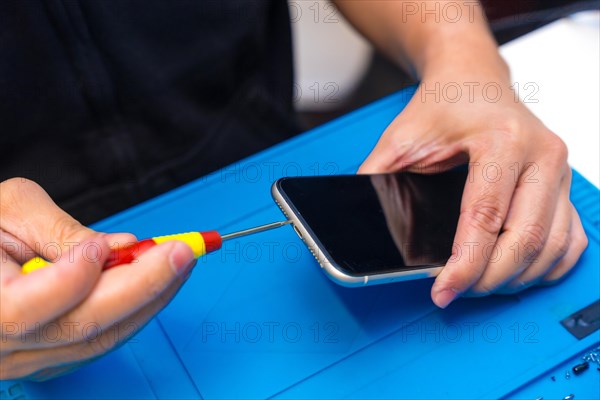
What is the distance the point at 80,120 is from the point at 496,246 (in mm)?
522

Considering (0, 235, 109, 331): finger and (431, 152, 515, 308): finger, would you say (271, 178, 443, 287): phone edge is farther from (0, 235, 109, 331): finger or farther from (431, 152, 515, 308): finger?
(0, 235, 109, 331): finger

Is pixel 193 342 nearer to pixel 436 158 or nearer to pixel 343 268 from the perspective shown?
pixel 343 268

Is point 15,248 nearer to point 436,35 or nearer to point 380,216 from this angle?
point 380,216

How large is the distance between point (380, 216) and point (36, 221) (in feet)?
1.04

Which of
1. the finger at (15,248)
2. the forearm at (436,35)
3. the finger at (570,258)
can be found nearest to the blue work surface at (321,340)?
the finger at (570,258)

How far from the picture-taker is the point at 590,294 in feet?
1.97

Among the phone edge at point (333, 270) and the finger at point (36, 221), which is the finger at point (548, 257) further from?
the finger at point (36, 221)

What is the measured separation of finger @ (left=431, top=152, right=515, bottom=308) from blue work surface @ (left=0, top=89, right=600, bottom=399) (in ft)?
0.20

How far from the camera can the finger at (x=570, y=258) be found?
0.60m

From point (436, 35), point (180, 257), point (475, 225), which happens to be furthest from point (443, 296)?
point (436, 35)

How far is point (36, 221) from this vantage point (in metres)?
0.49

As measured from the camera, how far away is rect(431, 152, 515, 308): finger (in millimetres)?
530

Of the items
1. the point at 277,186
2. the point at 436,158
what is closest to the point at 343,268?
the point at 277,186

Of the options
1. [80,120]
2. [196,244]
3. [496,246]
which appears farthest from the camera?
[80,120]
